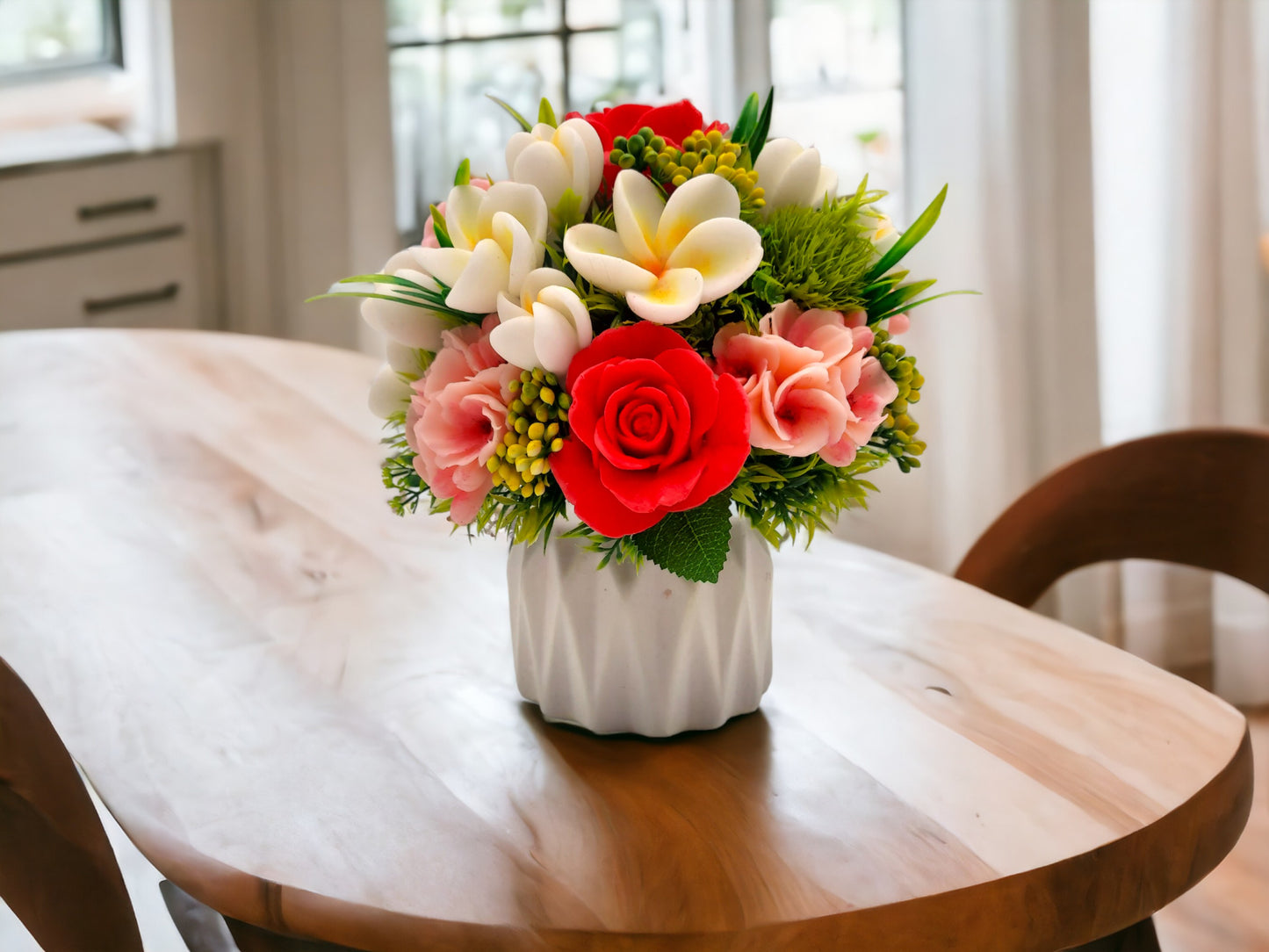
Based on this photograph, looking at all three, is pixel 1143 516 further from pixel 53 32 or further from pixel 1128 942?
pixel 53 32

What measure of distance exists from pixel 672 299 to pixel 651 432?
7 cm

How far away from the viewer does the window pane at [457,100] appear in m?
2.60

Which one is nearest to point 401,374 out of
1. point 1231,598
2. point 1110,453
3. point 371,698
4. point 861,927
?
point 371,698

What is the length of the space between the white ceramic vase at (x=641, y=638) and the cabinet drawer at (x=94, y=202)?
233 centimetres

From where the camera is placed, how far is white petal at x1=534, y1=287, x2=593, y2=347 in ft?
2.27

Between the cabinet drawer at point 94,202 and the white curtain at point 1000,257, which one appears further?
the cabinet drawer at point 94,202

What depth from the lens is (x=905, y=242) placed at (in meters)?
0.74

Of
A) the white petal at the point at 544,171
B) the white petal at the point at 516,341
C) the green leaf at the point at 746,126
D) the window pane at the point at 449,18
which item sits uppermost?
the window pane at the point at 449,18

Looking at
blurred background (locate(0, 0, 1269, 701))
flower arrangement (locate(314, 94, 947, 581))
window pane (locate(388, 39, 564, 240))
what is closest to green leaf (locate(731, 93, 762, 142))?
flower arrangement (locate(314, 94, 947, 581))

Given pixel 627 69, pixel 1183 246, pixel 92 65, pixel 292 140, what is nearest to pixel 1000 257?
pixel 1183 246

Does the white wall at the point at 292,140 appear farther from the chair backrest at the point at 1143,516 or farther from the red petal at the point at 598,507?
the red petal at the point at 598,507

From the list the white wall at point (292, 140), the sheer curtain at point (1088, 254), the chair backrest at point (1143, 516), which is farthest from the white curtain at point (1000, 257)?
the chair backrest at point (1143, 516)

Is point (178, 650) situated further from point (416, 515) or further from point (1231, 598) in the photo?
point (1231, 598)

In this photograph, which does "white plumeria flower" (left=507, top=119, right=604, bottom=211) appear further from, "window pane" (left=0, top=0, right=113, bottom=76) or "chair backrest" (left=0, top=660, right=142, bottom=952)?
"window pane" (left=0, top=0, right=113, bottom=76)
